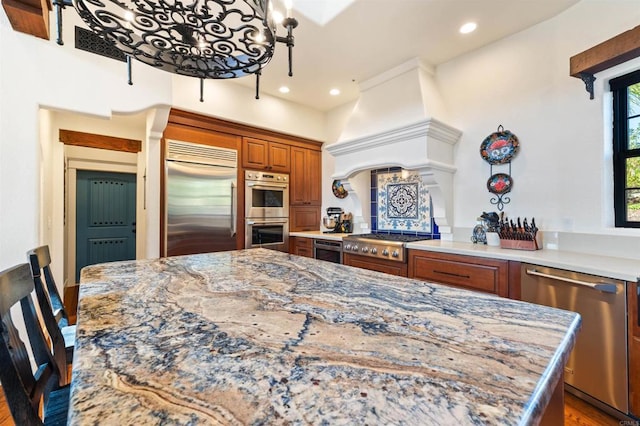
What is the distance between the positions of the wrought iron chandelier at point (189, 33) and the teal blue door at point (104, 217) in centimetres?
409

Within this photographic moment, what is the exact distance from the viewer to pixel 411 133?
2.79 metres

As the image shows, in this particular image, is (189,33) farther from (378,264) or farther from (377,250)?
(378,264)

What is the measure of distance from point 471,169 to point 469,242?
74 cm

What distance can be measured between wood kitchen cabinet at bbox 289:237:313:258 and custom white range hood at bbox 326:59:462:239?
1.17 metres

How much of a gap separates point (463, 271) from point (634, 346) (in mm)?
952

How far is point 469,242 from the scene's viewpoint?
8.95 feet

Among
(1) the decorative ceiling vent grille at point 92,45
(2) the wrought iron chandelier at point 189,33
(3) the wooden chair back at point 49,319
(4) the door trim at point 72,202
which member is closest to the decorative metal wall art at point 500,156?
(2) the wrought iron chandelier at point 189,33

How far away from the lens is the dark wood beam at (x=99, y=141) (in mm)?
3637

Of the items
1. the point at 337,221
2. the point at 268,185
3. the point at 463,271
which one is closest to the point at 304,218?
the point at 337,221

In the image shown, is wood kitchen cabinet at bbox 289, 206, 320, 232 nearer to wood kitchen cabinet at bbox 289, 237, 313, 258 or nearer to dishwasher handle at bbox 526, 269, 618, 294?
wood kitchen cabinet at bbox 289, 237, 313, 258

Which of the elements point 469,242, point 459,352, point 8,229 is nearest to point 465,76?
point 469,242

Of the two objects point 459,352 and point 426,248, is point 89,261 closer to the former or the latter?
point 426,248

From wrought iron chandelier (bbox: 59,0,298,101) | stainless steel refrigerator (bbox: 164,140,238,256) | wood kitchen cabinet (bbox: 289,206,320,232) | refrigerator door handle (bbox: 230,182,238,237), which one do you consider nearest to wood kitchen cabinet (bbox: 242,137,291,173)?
stainless steel refrigerator (bbox: 164,140,238,256)

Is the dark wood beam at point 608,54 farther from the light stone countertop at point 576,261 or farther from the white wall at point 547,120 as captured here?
the light stone countertop at point 576,261
